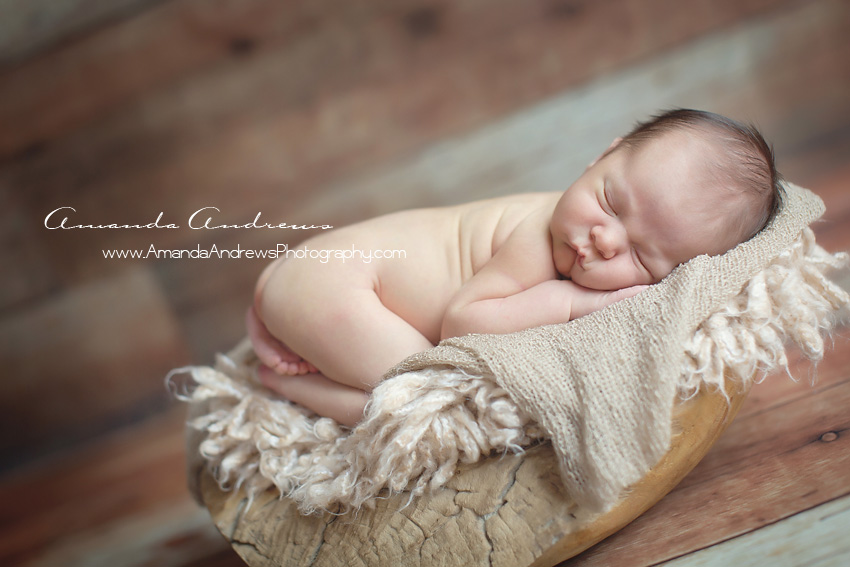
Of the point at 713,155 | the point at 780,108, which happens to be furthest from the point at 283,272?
the point at 780,108

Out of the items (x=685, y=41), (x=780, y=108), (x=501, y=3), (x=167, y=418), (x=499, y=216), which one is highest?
(x=501, y=3)

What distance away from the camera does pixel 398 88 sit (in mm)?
2131

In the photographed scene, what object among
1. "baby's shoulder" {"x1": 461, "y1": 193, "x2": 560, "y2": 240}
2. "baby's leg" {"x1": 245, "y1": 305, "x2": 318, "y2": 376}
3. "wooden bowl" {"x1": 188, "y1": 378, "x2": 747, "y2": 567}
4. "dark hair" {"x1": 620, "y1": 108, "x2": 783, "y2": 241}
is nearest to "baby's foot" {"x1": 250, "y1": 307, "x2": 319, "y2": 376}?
"baby's leg" {"x1": 245, "y1": 305, "x2": 318, "y2": 376}

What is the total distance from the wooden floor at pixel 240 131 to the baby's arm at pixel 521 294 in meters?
1.09

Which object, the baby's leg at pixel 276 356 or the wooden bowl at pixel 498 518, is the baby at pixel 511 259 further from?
the wooden bowl at pixel 498 518

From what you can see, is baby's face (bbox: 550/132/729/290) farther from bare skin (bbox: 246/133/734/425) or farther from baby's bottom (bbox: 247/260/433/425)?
baby's bottom (bbox: 247/260/433/425)

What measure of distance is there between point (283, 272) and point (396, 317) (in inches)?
9.3

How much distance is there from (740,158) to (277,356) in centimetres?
85

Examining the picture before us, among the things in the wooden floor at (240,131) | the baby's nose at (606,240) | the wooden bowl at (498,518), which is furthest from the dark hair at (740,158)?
the wooden floor at (240,131)

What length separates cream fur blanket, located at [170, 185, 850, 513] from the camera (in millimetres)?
886

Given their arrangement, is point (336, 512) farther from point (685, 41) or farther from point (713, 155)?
point (685, 41)

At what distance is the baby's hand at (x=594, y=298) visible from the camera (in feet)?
3.47

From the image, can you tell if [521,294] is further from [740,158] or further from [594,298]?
[740,158]

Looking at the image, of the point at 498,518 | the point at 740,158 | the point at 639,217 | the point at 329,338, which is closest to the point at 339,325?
the point at 329,338
